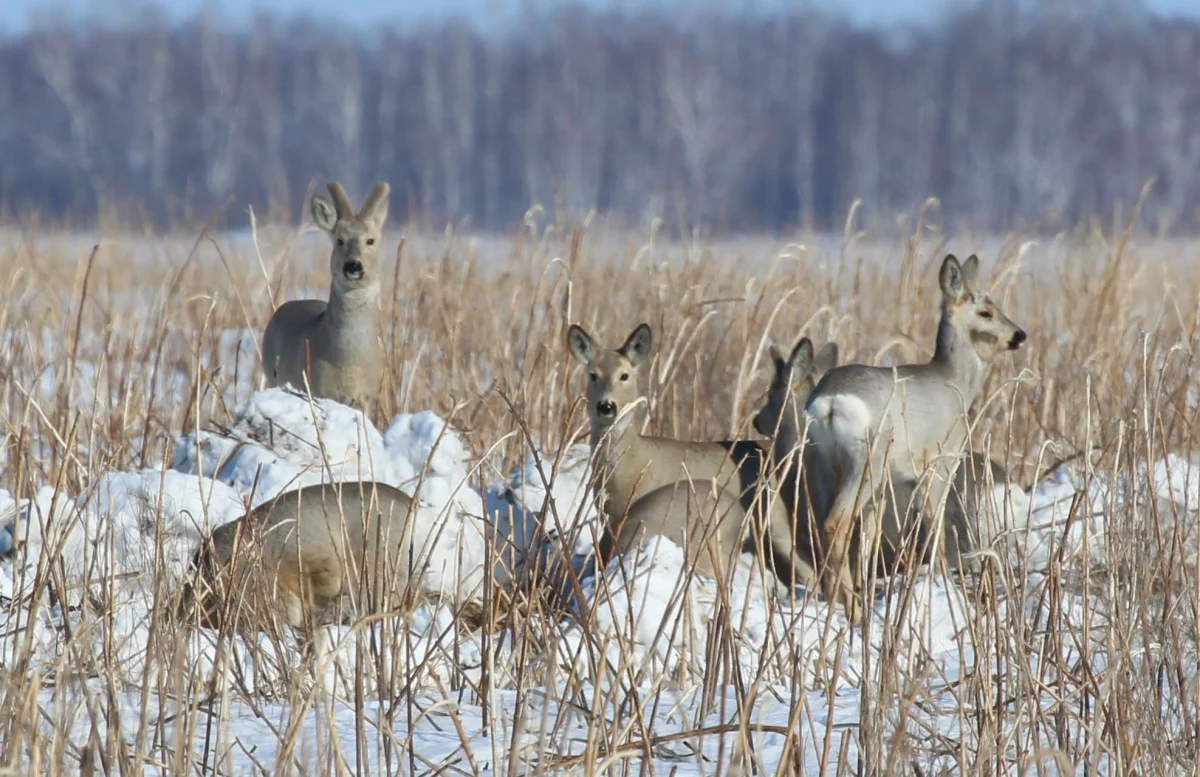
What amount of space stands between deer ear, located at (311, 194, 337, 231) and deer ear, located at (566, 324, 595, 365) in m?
1.47

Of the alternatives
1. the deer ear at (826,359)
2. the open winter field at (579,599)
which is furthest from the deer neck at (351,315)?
the deer ear at (826,359)

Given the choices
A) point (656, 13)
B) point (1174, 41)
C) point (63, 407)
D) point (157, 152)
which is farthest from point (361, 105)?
point (63, 407)

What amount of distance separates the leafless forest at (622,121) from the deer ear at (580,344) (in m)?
40.5

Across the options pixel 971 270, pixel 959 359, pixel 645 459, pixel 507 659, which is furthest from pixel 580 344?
pixel 507 659

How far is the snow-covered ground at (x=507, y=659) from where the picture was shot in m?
2.96

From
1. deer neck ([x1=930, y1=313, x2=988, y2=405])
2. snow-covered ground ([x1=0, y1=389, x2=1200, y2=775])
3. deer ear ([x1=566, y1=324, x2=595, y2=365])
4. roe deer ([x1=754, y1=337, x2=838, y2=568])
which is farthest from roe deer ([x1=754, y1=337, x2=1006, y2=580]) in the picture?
deer ear ([x1=566, y1=324, x2=595, y2=365])

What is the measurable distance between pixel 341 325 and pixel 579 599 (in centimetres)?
376

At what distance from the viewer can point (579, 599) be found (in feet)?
10.9

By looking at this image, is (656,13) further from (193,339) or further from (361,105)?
(193,339)

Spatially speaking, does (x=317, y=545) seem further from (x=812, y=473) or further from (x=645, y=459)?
(x=812, y=473)

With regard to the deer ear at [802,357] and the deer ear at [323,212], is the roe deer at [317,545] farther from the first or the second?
the deer ear at [323,212]

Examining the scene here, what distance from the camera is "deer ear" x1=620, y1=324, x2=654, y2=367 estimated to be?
619cm

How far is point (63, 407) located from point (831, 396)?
2788mm

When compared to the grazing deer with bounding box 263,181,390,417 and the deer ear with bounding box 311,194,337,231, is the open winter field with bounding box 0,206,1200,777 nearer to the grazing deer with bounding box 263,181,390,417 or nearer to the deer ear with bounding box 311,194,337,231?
the grazing deer with bounding box 263,181,390,417
